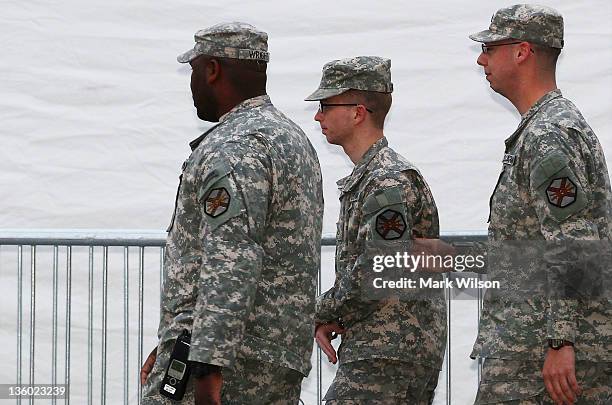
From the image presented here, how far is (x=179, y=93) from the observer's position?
4957 mm

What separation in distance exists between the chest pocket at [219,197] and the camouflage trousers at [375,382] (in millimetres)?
684

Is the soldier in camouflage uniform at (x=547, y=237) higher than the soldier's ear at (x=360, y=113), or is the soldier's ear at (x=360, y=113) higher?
the soldier's ear at (x=360, y=113)

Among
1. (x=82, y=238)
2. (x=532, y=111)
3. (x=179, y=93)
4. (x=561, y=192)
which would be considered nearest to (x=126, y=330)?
(x=82, y=238)

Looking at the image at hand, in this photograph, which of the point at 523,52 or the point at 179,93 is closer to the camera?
the point at 523,52

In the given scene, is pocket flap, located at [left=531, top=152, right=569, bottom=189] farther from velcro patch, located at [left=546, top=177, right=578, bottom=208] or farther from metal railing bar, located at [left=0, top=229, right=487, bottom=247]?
metal railing bar, located at [left=0, top=229, right=487, bottom=247]

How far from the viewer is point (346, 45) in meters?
4.95

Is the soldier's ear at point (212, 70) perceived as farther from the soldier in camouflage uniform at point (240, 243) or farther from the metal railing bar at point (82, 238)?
the metal railing bar at point (82, 238)


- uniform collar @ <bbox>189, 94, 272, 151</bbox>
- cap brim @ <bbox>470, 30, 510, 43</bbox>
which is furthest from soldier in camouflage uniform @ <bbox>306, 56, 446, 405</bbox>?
uniform collar @ <bbox>189, 94, 272, 151</bbox>

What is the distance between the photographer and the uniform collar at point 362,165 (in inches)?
130

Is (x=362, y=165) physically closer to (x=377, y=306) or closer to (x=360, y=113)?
(x=360, y=113)

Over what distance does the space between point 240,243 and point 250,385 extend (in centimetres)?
28

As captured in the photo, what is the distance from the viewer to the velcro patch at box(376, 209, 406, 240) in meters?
3.17

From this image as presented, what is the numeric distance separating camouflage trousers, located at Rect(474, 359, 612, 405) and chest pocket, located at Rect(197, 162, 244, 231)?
0.66 metres

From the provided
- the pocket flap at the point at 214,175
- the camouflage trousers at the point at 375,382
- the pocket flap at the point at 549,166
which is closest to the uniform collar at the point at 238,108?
the pocket flap at the point at 214,175
